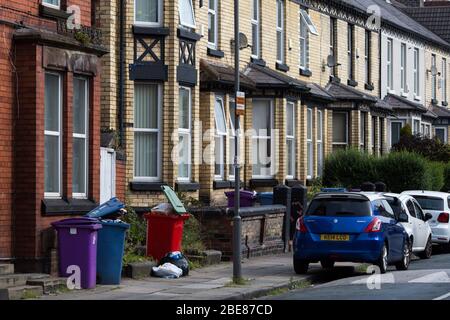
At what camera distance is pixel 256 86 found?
33.0 meters

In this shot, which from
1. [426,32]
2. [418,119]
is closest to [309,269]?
[418,119]

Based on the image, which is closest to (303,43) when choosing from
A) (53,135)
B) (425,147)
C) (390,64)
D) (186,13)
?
(425,147)

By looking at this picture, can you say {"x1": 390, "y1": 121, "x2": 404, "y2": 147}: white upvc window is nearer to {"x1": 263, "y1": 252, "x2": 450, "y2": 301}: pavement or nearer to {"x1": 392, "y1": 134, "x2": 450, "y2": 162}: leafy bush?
{"x1": 392, "y1": 134, "x2": 450, "y2": 162}: leafy bush

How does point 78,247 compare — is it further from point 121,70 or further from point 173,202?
point 121,70

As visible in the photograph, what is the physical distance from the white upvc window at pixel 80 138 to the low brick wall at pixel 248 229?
14.5 feet

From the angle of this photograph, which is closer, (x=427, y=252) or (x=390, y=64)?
(x=427, y=252)

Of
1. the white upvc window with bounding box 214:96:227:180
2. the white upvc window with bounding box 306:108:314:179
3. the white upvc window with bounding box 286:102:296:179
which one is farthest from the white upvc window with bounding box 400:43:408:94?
the white upvc window with bounding box 214:96:227:180

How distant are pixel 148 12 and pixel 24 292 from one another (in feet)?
34.4

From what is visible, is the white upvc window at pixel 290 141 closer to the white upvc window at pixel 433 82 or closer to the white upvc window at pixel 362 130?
the white upvc window at pixel 362 130

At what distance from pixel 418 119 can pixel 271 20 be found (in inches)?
663

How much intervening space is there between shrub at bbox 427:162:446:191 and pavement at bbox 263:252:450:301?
14.5 metres

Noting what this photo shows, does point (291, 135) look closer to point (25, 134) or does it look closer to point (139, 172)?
point (139, 172)

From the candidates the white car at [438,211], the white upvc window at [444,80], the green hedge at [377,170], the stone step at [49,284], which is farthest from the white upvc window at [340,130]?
the stone step at [49,284]

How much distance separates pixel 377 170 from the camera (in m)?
39.0
